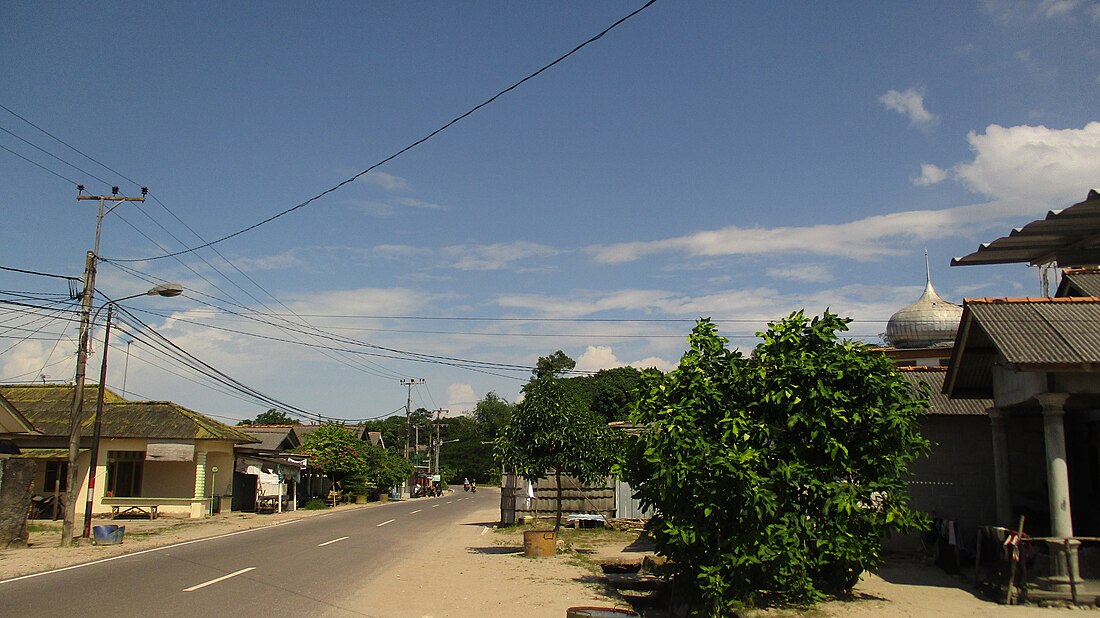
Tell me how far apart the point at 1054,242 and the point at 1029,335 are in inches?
165

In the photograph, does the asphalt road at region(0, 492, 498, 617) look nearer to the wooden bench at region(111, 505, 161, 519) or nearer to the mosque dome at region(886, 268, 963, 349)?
the wooden bench at region(111, 505, 161, 519)

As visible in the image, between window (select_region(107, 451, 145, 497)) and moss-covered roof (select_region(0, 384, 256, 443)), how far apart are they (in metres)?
1.31

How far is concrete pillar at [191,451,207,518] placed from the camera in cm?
3438

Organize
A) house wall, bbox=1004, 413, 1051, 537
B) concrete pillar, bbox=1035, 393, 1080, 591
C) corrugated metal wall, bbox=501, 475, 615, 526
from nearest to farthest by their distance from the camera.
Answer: concrete pillar, bbox=1035, 393, 1080, 591
house wall, bbox=1004, 413, 1051, 537
corrugated metal wall, bbox=501, 475, 615, 526

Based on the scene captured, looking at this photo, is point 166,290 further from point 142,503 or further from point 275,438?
point 275,438

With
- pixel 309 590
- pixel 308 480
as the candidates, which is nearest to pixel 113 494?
pixel 308 480

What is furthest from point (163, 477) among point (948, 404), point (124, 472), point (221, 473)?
point (948, 404)

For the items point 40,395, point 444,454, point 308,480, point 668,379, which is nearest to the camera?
point 668,379

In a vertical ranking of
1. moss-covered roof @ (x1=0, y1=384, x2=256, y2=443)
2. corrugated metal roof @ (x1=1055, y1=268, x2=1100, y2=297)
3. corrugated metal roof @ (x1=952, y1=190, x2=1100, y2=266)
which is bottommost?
moss-covered roof @ (x1=0, y1=384, x2=256, y2=443)

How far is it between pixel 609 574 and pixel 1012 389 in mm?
7584

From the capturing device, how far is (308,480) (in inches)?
2030

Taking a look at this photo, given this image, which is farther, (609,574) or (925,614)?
(609,574)

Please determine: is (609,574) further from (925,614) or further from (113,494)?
(113,494)

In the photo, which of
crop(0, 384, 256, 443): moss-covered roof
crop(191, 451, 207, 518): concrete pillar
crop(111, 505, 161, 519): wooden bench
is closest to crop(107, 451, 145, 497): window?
crop(111, 505, 161, 519): wooden bench
